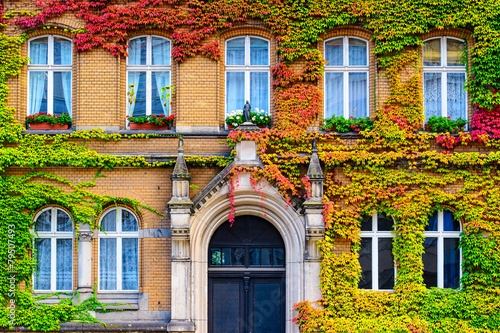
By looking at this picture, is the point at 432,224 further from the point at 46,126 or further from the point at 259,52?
the point at 46,126

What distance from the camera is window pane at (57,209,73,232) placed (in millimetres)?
11859

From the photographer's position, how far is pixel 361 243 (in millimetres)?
11773

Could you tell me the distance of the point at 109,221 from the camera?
1186cm

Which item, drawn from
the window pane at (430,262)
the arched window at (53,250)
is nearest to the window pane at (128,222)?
the arched window at (53,250)

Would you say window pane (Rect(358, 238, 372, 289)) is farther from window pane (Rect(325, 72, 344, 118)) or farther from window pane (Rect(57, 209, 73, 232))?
window pane (Rect(57, 209, 73, 232))

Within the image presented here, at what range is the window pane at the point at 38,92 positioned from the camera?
40.1 feet

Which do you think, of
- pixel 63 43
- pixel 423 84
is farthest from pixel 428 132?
pixel 63 43

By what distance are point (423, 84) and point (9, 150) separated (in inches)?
353

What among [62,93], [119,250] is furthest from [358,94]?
[62,93]

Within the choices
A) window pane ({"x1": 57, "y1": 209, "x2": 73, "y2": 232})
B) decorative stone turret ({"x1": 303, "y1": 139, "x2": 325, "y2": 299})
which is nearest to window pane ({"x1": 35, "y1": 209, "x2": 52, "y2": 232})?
window pane ({"x1": 57, "y1": 209, "x2": 73, "y2": 232})

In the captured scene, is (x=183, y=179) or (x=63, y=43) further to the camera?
(x=63, y=43)

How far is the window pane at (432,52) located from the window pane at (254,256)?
5536mm

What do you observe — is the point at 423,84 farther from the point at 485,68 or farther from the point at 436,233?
the point at 436,233

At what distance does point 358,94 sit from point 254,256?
13.8 feet
